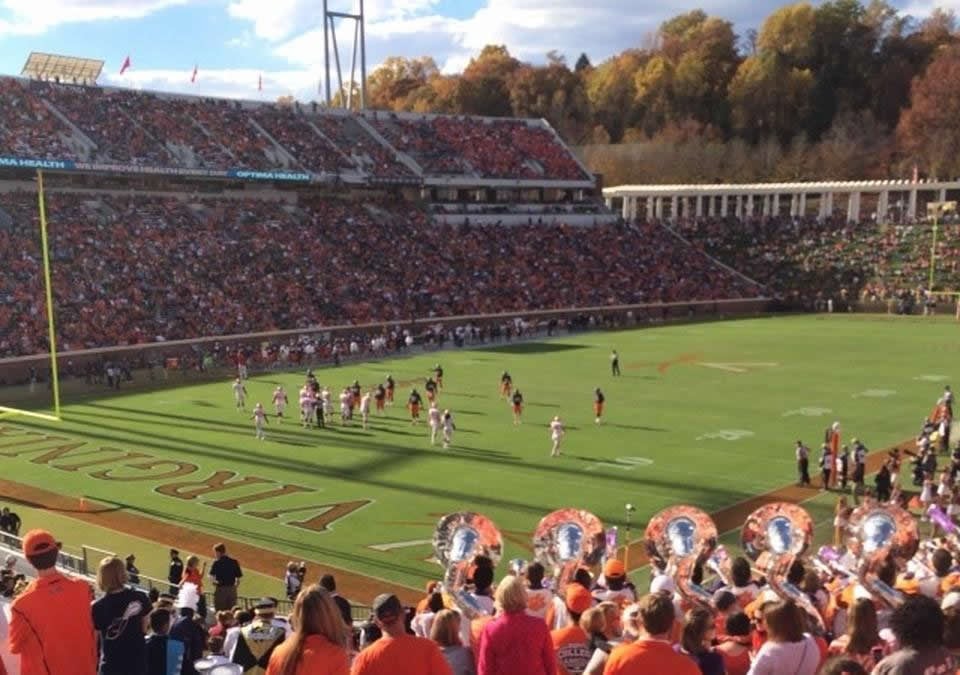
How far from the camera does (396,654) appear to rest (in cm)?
483

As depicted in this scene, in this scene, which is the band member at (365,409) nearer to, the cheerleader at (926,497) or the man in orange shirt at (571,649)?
the cheerleader at (926,497)

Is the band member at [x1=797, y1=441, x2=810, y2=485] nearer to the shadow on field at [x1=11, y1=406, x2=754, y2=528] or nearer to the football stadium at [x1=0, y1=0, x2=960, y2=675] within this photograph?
the football stadium at [x1=0, y1=0, x2=960, y2=675]

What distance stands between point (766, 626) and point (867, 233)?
2636 inches

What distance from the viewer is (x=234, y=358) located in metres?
40.1

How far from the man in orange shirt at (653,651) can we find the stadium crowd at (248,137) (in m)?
47.5

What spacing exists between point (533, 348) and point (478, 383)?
1029 centimetres

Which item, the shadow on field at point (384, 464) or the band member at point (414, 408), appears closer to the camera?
the shadow on field at point (384, 464)

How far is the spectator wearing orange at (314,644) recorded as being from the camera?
187 inches

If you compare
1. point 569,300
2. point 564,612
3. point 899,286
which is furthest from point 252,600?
point 899,286

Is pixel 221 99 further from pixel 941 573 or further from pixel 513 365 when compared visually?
pixel 941 573

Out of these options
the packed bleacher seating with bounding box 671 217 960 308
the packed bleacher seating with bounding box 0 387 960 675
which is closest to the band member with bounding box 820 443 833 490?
the packed bleacher seating with bounding box 0 387 960 675

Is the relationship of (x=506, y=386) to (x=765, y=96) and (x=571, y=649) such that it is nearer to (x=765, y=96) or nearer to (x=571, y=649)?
(x=571, y=649)

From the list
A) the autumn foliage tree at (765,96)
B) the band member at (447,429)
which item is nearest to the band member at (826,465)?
the band member at (447,429)

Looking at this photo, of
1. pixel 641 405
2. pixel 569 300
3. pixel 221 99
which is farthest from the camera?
pixel 221 99
